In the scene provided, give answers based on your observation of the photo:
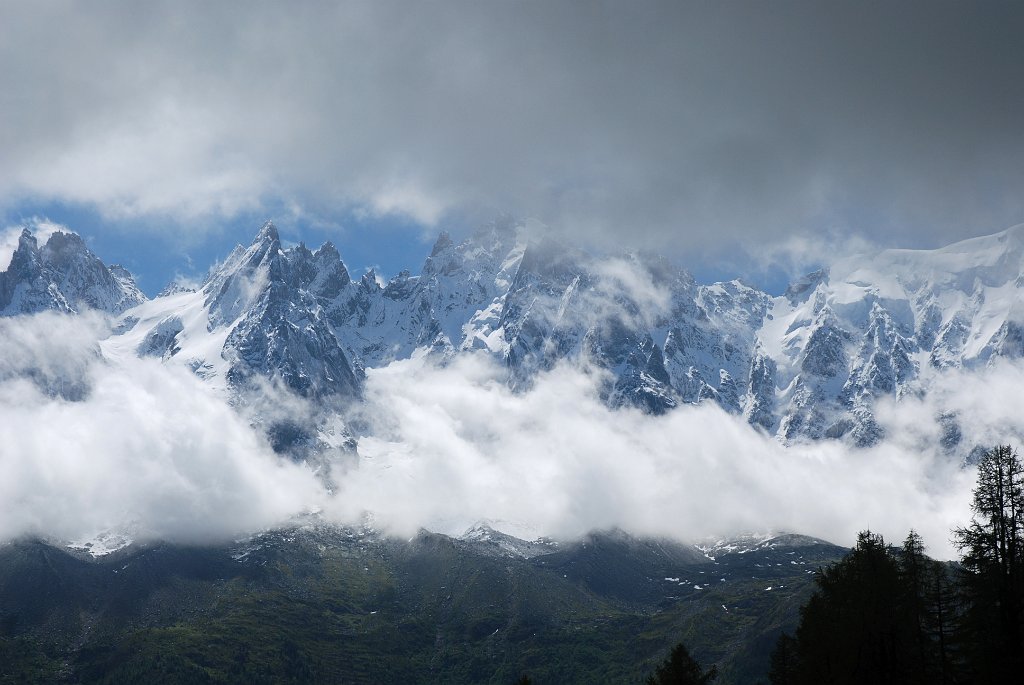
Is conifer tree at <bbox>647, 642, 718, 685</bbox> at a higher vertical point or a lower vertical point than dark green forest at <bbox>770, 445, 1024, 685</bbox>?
lower

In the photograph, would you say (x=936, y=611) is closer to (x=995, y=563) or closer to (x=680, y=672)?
(x=995, y=563)

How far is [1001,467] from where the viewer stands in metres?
69.3

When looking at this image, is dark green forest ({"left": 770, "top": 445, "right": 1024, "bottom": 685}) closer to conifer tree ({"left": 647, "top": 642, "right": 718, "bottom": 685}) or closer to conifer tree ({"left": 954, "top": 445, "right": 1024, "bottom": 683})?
conifer tree ({"left": 954, "top": 445, "right": 1024, "bottom": 683})

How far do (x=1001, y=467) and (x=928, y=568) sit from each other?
11.1 m

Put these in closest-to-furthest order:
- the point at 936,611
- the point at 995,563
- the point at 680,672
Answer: the point at 995,563
the point at 936,611
the point at 680,672

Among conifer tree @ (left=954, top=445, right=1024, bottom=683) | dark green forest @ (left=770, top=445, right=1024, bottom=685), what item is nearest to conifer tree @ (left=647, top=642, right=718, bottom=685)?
dark green forest @ (left=770, top=445, right=1024, bottom=685)

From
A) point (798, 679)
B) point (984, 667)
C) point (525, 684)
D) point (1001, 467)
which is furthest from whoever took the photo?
point (525, 684)

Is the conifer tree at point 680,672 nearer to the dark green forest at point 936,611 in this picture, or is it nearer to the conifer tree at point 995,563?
the dark green forest at point 936,611

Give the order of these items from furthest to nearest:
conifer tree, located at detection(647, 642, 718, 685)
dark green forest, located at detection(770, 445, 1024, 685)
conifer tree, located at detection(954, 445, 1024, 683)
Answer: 1. conifer tree, located at detection(647, 642, 718, 685)
2. conifer tree, located at detection(954, 445, 1024, 683)
3. dark green forest, located at detection(770, 445, 1024, 685)

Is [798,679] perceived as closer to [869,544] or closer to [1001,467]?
[869,544]

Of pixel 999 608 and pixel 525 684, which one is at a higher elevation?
pixel 999 608

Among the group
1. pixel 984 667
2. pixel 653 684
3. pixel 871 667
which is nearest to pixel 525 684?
pixel 653 684

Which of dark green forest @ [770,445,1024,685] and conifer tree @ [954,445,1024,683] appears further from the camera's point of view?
conifer tree @ [954,445,1024,683]

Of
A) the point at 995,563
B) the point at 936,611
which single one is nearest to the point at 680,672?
the point at 936,611
